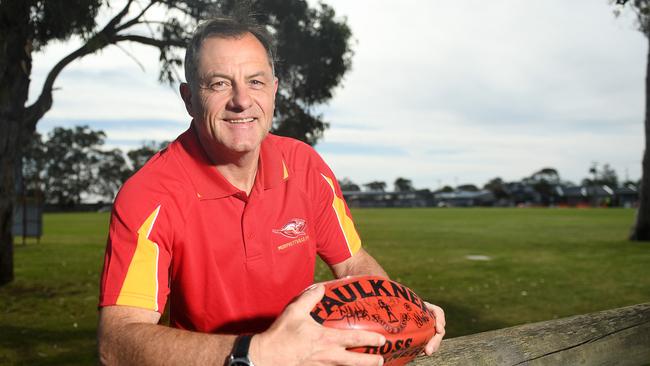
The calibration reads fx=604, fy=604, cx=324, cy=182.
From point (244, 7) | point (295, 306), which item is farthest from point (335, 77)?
point (295, 306)

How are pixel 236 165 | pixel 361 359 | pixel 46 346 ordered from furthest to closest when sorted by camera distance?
pixel 46 346 < pixel 236 165 < pixel 361 359

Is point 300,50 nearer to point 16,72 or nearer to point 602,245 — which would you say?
point 16,72

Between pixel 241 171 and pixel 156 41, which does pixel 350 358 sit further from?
pixel 156 41

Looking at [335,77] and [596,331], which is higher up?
[335,77]

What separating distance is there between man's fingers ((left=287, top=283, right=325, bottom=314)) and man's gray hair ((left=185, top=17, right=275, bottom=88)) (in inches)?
40.3

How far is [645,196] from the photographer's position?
20.9 metres

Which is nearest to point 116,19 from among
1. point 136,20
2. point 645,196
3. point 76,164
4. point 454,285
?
point 136,20

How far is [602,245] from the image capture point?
63.0 ft

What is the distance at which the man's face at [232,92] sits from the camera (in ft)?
7.69

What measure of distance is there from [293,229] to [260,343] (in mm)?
983

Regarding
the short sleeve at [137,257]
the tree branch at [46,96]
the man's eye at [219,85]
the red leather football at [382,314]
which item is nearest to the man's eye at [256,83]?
the man's eye at [219,85]

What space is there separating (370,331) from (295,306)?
32cm

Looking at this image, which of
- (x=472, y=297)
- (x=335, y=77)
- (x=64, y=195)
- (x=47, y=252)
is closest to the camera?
(x=472, y=297)

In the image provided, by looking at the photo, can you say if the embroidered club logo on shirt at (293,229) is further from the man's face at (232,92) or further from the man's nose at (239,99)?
the man's nose at (239,99)
